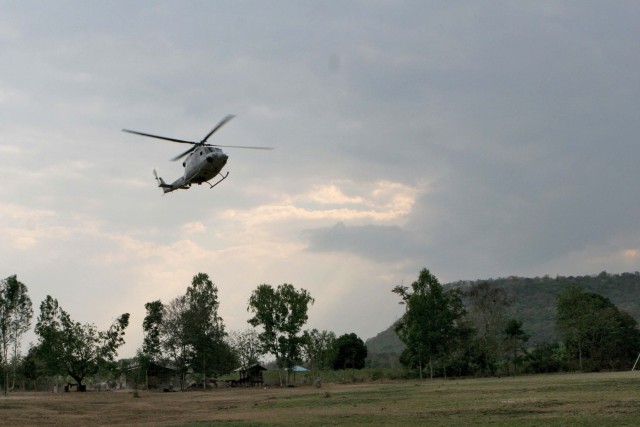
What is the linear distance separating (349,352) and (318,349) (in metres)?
18.7

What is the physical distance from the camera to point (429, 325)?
8950 centimetres

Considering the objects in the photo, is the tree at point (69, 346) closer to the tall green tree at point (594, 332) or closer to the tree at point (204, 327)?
the tree at point (204, 327)

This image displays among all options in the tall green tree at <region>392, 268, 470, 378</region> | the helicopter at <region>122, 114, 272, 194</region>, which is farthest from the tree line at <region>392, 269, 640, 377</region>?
the helicopter at <region>122, 114, 272, 194</region>

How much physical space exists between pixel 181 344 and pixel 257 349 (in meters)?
12.7

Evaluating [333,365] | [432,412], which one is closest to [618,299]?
[333,365]

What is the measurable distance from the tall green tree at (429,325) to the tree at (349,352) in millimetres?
26616

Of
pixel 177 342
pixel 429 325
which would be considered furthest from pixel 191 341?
pixel 429 325

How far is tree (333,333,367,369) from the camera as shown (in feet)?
389

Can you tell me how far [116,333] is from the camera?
344ft

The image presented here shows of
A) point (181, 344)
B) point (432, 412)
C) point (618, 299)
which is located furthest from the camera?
point (618, 299)

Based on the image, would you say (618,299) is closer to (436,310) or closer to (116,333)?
(436,310)

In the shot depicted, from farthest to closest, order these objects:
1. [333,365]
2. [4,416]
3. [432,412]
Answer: [333,365] < [4,416] < [432,412]

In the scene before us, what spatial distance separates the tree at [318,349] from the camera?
9912cm

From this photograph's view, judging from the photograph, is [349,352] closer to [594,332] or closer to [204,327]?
[204,327]
